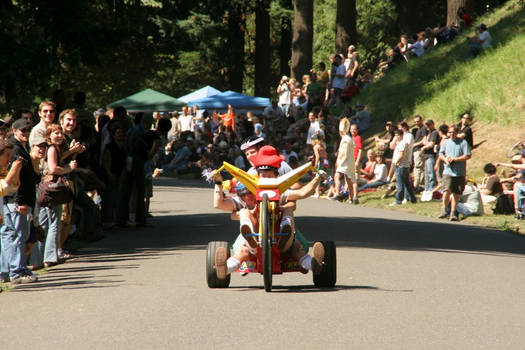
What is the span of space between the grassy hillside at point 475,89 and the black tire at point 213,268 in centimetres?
1667

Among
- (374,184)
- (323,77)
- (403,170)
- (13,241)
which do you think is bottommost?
(374,184)

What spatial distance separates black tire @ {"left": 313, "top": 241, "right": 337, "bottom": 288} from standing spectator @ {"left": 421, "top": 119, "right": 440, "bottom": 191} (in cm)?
1452

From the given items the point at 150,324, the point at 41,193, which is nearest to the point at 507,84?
the point at 41,193

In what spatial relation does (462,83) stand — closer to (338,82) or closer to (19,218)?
(338,82)

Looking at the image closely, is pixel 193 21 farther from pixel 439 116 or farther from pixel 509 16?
pixel 439 116

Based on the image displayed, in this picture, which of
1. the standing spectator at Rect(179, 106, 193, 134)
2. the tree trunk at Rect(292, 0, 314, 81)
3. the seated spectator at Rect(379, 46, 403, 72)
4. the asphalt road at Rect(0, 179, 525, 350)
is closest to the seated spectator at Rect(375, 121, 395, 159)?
the seated spectator at Rect(379, 46, 403, 72)

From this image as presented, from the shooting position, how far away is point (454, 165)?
21.1 m

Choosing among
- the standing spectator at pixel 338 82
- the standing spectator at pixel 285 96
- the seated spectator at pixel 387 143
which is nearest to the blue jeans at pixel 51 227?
the seated spectator at pixel 387 143

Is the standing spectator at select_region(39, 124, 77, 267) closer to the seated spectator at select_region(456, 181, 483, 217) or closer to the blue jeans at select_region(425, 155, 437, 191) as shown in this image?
the seated spectator at select_region(456, 181, 483, 217)

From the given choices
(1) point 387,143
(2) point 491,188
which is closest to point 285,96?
(1) point 387,143

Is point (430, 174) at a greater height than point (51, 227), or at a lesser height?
lesser

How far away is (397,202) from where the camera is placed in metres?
25.2

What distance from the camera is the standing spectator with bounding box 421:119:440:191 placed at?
25.0m

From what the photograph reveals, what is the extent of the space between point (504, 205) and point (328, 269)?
39.2ft
